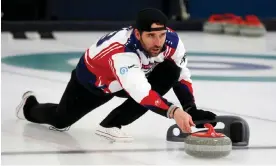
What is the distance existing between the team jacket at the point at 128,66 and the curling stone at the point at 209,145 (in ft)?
0.62

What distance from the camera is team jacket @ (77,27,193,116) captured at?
336 centimetres

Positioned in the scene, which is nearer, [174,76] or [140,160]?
[140,160]

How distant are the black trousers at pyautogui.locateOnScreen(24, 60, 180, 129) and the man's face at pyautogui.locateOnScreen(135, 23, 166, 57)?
0.95 feet

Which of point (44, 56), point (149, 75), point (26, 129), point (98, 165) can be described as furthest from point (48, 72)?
point (98, 165)

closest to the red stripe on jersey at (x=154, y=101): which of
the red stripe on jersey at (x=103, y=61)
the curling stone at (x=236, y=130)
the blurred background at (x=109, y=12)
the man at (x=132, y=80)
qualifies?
the man at (x=132, y=80)

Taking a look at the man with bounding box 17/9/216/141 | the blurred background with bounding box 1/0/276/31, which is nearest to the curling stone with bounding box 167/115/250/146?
the man with bounding box 17/9/216/141

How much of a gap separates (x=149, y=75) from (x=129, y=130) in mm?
448

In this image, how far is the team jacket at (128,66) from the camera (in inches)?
132

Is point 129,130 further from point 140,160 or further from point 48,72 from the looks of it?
point 48,72

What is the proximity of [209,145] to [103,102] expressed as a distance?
2.54 ft

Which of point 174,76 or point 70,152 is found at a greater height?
point 174,76

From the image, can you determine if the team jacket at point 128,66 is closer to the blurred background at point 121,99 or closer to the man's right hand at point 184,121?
the man's right hand at point 184,121

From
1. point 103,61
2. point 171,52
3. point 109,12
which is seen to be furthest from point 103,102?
point 109,12

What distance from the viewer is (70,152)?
3.56m
